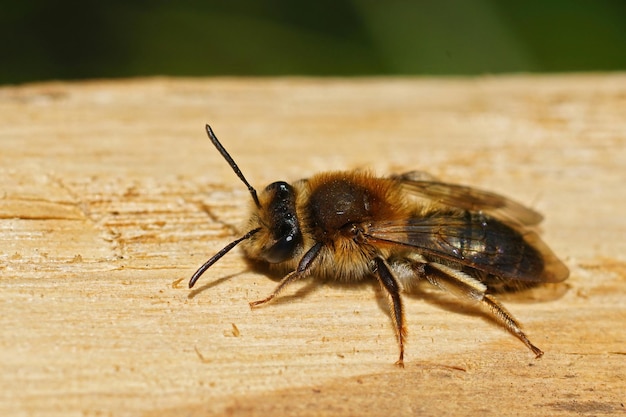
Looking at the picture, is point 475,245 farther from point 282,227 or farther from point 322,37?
point 322,37

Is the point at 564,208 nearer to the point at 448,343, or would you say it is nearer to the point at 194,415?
the point at 448,343

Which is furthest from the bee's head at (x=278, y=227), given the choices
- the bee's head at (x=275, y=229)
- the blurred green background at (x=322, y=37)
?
the blurred green background at (x=322, y=37)

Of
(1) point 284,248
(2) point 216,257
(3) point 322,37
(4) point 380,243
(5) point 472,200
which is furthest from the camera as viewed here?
(3) point 322,37

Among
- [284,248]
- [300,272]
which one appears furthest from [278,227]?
[300,272]

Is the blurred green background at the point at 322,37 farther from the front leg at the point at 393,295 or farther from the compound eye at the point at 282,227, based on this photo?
the front leg at the point at 393,295

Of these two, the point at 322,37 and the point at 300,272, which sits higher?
the point at 322,37

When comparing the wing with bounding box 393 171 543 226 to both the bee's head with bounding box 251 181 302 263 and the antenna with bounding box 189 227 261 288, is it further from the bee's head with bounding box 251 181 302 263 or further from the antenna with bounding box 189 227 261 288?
the antenna with bounding box 189 227 261 288
